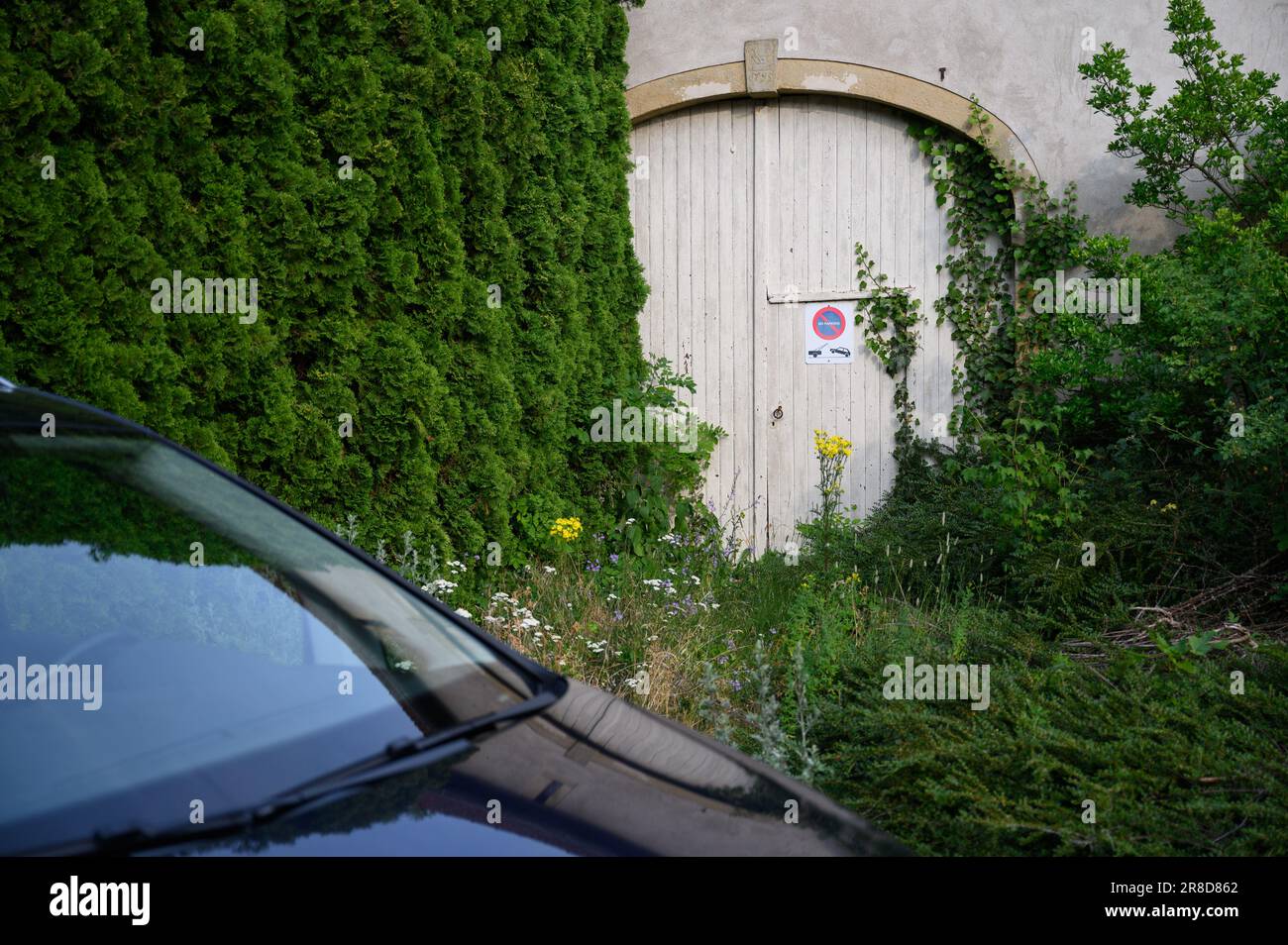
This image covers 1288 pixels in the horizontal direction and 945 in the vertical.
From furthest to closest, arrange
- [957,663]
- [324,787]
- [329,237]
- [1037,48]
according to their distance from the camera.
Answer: [1037,48]
[329,237]
[957,663]
[324,787]

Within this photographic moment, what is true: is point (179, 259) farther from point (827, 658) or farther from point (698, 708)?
point (827, 658)

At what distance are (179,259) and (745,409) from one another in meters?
4.44

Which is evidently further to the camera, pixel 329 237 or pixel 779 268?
pixel 779 268

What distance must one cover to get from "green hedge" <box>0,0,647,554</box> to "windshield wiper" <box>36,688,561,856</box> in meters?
2.09

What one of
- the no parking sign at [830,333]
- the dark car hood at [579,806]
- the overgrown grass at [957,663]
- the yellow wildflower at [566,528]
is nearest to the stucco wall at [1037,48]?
the no parking sign at [830,333]

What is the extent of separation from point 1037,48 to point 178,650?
671 centimetres

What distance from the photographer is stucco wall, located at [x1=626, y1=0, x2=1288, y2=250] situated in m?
6.14

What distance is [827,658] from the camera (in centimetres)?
374

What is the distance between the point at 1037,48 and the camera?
6324mm

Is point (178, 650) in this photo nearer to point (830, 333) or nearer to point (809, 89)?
point (830, 333)

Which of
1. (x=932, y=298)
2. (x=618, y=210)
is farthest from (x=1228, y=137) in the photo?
(x=618, y=210)

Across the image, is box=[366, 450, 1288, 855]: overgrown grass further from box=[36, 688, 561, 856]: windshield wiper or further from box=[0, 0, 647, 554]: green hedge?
box=[36, 688, 561, 856]: windshield wiper

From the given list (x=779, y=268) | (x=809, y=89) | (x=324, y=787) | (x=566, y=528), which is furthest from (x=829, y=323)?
(x=324, y=787)
